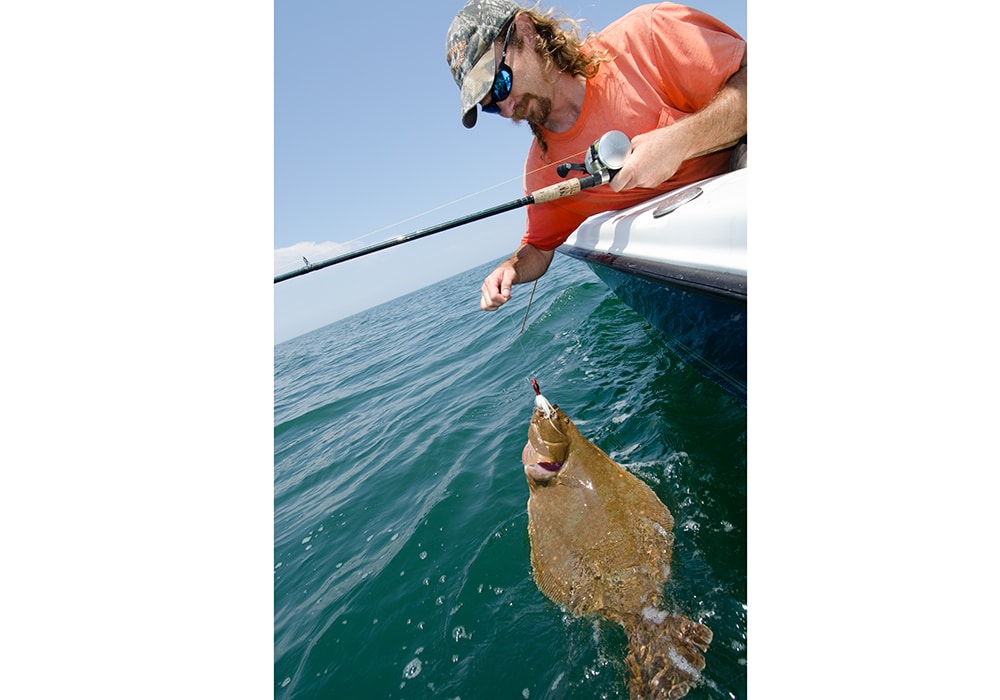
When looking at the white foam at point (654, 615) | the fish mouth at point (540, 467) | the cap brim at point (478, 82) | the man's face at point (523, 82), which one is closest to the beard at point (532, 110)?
the man's face at point (523, 82)

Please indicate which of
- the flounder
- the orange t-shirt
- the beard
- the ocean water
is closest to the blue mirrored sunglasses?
the beard

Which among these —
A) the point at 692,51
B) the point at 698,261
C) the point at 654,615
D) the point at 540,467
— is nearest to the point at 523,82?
the point at 692,51

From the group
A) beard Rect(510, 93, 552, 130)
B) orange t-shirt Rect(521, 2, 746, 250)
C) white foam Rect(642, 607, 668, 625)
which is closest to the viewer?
white foam Rect(642, 607, 668, 625)

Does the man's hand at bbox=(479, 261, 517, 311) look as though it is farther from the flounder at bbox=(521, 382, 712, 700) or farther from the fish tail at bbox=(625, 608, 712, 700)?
the fish tail at bbox=(625, 608, 712, 700)

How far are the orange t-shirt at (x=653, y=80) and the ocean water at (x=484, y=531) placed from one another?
1.89m

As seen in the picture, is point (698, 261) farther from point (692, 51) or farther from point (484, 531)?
point (484, 531)

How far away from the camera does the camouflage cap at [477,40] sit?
265 cm

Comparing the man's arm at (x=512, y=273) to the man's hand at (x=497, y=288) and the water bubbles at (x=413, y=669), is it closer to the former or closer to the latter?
the man's hand at (x=497, y=288)

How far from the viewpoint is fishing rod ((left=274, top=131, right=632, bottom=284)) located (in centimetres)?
233

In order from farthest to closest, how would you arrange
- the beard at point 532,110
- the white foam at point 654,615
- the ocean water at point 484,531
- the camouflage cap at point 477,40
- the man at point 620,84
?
the beard at point 532,110 < the camouflage cap at point 477,40 < the man at point 620,84 < the ocean water at point 484,531 < the white foam at point 654,615

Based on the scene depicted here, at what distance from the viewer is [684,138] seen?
232 centimetres

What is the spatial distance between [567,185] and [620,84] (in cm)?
76

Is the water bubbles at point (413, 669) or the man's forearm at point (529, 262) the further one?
the man's forearm at point (529, 262)

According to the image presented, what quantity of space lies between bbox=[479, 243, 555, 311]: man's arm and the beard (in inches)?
37.4
